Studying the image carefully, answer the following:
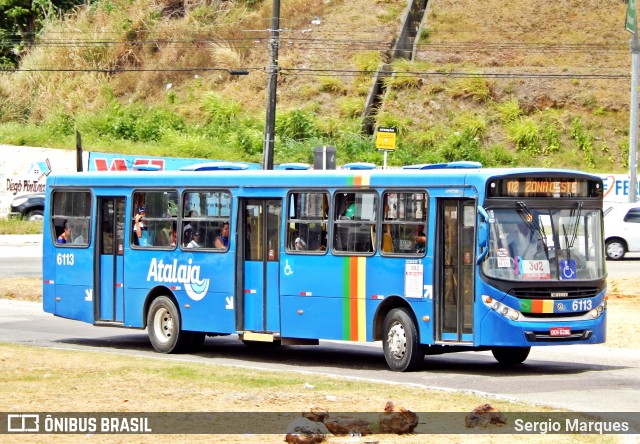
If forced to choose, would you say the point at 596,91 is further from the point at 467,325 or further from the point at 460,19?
the point at 467,325

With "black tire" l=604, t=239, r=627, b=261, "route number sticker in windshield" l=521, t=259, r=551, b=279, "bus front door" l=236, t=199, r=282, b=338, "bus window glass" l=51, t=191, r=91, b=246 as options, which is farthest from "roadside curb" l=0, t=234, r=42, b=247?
"route number sticker in windshield" l=521, t=259, r=551, b=279

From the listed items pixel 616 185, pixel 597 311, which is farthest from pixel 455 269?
pixel 616 185

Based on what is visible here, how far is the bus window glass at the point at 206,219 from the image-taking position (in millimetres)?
17797

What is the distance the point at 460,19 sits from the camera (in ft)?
192

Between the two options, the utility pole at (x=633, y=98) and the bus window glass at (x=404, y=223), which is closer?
the bus window glass at (x=404, y=223)

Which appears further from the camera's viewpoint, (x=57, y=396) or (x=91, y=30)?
(x=91, y=30)

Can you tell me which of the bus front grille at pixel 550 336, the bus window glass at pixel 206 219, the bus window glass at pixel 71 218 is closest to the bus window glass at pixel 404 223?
the bus front grille at pixel 550 336

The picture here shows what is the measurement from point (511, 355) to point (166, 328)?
5.50 meters

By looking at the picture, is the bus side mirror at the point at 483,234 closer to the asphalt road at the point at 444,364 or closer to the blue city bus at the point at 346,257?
the blue city bus at the point at 346,257

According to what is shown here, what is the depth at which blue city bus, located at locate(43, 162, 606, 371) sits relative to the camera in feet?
49.4

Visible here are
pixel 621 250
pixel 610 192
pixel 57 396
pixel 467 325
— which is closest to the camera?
pixel 57 396

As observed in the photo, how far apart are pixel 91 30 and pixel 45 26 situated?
2.59 meters

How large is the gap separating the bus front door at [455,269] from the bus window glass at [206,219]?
12.4 ft

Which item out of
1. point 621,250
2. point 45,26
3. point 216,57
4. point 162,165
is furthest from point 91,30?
point 621,250
